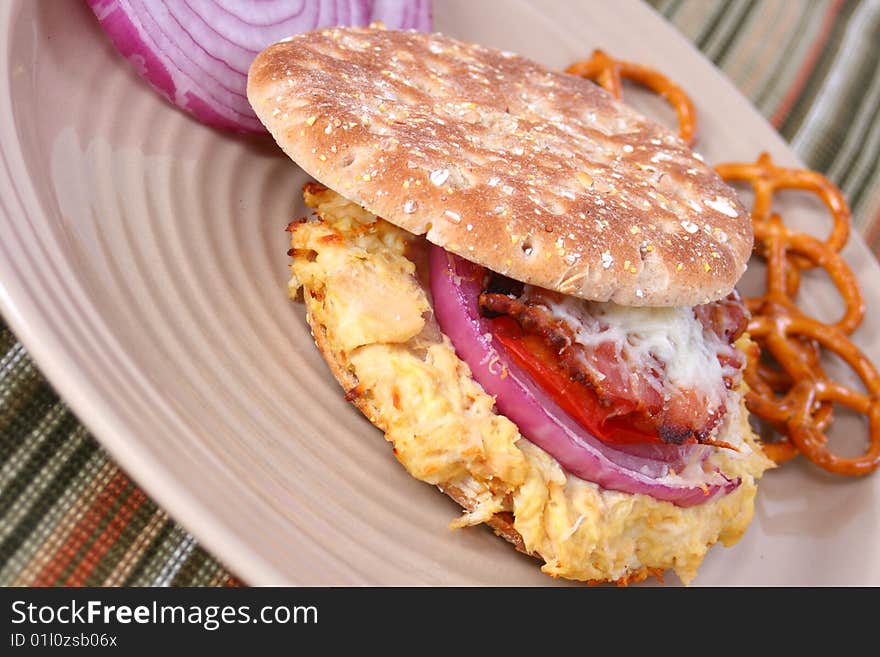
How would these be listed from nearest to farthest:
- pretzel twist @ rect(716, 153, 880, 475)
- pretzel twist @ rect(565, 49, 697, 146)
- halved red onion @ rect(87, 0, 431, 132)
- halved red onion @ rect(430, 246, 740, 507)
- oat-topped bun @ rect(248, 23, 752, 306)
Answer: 1. oat-topped bun @ rect(248, 23, 752, 306)
2. halved red onion @ rect(430, 246, 740, 507)
3. halved red onion @ rect(87, 0, 431, 132)
4. pretzel twist @ rect(716, 153, 880, 475)
5. pretzel twist @ rect(565, 49, 697, 146)

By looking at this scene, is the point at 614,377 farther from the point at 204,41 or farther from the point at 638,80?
the point at 638,80

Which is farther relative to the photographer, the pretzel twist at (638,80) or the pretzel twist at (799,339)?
the pretzel twist at (638,80)

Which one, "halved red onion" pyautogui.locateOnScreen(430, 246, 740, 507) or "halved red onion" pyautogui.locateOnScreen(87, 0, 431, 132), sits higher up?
"halved red onion" pyautogui.locateOnScreen(87, 0, 431, 132)

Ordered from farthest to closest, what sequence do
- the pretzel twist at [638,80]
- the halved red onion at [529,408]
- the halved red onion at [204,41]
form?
the pretzel twist at [638,80] → the halved red onion at [204,41] → the halved red onion at [529,408]

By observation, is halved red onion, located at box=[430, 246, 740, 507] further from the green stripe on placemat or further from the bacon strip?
the green stripe on placemat

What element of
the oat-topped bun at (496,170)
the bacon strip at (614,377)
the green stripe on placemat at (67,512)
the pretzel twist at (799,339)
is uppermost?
the oat-topped bun at (496,170)

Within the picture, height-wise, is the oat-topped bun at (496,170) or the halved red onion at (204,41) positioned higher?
the oat-topped bun at (496,170)

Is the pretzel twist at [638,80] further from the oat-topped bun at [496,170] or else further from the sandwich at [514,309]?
the sandwich at [514,309]

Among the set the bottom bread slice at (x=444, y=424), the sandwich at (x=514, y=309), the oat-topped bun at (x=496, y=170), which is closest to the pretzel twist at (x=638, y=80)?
the oat-topped bun at (x=496, y=170)

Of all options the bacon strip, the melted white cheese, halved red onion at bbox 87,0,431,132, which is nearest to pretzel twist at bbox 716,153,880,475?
the melted white cheese

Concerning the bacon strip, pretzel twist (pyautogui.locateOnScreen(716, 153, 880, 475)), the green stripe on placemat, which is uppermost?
the bacon strip
